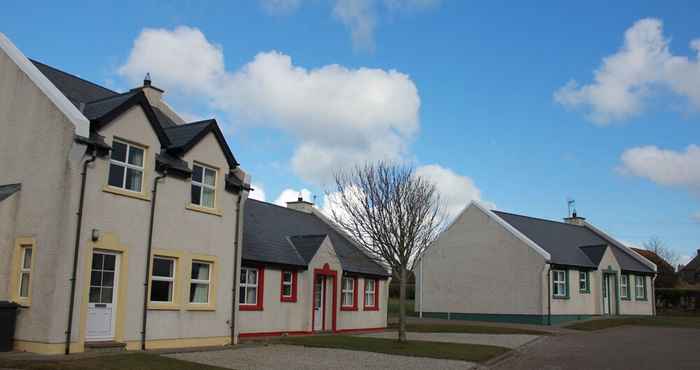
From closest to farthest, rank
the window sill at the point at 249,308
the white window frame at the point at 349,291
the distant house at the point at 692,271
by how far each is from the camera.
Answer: the window sill at the point at 249,308 < the white window frame at the point at 349,291 < the distant house at the point at 692,271

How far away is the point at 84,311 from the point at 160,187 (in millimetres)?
4292

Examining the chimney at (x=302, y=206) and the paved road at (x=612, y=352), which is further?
the chimney at (x=302, y=206)

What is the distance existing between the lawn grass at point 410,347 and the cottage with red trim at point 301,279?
1.90 metres

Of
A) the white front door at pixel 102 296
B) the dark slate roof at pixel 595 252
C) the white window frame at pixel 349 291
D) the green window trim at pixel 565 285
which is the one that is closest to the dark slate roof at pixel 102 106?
the white front door at pixel 102 296

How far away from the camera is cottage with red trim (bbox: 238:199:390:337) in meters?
24.9

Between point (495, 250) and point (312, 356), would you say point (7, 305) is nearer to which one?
point (312, 356)

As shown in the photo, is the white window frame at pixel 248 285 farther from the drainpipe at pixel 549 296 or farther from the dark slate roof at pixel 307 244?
the drainpipe at pixel 549 296

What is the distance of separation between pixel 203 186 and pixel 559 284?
23.7 meters

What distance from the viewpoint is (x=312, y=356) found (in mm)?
18469

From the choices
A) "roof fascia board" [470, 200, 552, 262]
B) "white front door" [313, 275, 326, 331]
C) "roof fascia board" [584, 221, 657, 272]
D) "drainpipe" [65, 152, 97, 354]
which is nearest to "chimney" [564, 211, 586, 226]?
"roof fascia board" [584, 221, 657, 272]

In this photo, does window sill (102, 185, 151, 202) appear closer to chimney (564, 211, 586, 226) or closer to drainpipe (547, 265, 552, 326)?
drainpipe (547, 265, 552, 326)

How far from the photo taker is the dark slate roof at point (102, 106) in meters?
17.8

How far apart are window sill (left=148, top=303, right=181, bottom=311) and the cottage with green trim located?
73.1 feet

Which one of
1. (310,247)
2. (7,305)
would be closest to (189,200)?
(7,305)
